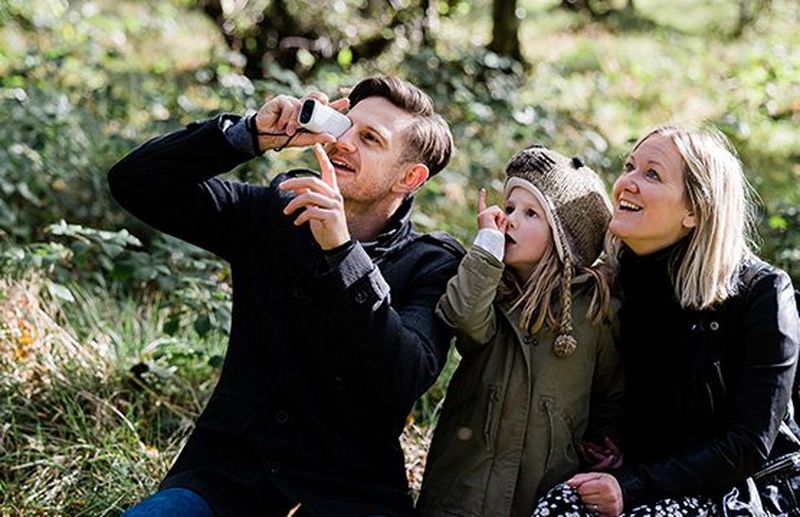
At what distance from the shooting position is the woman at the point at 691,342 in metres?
2.74

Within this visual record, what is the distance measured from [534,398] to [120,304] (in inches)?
104

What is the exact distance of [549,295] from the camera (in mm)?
2873

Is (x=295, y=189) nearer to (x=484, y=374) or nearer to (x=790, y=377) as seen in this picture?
(x=484, y=374)

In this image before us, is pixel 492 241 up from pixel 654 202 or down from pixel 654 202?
down

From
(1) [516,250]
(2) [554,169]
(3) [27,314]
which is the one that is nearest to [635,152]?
(2) [554,169]

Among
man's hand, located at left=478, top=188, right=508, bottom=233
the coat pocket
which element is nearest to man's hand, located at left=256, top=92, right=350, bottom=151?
man's hand, located at left=478, top=188, right=508, bottom=233

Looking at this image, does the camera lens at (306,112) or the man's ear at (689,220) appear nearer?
the camera lens at (306,112)

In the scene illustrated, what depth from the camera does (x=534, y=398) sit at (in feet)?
9.37

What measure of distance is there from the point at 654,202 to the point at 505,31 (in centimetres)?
758

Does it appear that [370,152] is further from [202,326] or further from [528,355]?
[202,326]

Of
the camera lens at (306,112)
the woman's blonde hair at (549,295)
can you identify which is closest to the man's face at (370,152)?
the camera lens at (306,112)

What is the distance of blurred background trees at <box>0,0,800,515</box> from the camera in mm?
3980

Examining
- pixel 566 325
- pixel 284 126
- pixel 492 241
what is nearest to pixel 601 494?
pixel 566 325

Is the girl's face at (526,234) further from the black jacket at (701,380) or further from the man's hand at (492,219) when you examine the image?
the black jacket at (701,380)
